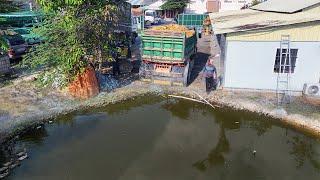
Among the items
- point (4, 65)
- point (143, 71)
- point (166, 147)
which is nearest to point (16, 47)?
point (4, 65)

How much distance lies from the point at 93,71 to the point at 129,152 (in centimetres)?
632

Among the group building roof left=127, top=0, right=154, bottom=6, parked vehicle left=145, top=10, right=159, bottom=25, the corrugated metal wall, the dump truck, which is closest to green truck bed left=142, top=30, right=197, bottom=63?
the dump truck

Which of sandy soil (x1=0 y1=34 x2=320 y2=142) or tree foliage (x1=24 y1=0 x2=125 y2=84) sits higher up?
tree foliage (x1=24 y1=0 x2=125 y2=84)

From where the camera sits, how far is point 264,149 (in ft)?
42.7

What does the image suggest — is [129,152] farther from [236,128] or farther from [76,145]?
[236,128]

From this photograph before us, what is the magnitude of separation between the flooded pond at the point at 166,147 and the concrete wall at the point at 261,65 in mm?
2724

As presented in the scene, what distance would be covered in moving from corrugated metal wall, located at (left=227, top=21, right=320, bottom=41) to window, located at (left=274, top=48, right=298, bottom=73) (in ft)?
2.37

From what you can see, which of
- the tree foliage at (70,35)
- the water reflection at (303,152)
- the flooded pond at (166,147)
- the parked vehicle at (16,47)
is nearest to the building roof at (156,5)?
the parked vehicle at (16,47)

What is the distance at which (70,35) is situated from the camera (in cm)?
1689

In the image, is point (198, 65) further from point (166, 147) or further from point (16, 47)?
point (16, 47)

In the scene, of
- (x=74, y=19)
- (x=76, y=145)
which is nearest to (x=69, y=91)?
(x=74, y=19)

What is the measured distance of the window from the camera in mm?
17375

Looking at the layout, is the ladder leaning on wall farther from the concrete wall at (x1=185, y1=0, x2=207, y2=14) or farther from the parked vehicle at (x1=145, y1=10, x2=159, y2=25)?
the concrete wall at (x1=185, y1=0, x2=207, y2=14)

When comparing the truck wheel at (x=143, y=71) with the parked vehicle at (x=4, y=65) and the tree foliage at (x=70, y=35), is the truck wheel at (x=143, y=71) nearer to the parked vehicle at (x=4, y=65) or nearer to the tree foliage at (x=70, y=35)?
the tree foliage at (x=70, y=35)
